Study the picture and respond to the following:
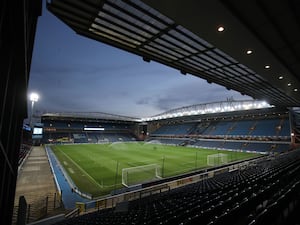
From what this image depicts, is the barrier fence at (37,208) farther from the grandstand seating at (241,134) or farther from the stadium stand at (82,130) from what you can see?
the stadium stand at (82,130)

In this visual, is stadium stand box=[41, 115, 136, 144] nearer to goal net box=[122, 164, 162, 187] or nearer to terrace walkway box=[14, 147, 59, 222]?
terrace walkway box=[14, 147, 59, 222]

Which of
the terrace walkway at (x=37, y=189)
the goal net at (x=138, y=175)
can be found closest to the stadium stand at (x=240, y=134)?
the goal net at (x=138, y=175)

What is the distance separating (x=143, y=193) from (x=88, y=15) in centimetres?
1032

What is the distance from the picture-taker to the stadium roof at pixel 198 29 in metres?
4.77

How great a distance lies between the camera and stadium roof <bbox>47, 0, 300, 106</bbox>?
188 inches

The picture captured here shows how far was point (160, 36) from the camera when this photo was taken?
780cm

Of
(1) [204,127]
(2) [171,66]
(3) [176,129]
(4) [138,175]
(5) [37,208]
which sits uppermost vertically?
(2) [171,66]

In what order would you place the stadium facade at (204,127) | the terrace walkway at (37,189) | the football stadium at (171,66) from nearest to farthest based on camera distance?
1. the football stadium at (171,66)
2. the terrace walkway at (37,189)
3. the stadium facade at (204,127)

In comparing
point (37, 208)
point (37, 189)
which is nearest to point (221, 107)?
point (37, 189)

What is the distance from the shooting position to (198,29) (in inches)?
217

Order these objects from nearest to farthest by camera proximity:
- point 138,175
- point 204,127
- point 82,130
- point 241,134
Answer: point 138,175 < point 241,134 < point 204,127 < point 82,130

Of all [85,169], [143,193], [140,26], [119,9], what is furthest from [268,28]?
[85,169]

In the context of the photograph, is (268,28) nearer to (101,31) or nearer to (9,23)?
(101,31)

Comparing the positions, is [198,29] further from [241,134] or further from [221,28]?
[241,134]
